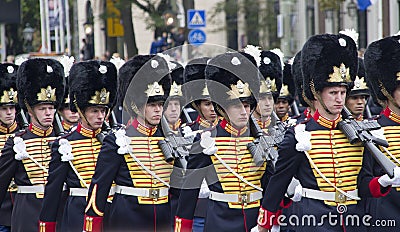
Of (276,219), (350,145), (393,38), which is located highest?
(393,38)

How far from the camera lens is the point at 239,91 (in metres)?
7.53

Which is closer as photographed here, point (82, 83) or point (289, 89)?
point (82, 83)

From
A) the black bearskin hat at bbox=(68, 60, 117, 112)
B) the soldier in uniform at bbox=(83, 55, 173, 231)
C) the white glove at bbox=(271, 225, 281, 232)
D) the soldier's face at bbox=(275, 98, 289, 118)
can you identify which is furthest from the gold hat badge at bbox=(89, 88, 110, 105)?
the soldier's face at bbox=(275, 98, 289, 118)

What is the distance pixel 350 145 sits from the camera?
7055 millimetres

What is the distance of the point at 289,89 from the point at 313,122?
3.95 metres

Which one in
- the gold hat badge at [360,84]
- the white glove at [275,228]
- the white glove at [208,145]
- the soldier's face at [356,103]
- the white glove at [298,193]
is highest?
the gold hat badge at [360,84]

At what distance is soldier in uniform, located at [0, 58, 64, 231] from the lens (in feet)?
29.5

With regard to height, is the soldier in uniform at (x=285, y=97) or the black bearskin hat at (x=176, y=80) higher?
the black bearskin hat at (x=176, y=80)

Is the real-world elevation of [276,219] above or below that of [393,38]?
below

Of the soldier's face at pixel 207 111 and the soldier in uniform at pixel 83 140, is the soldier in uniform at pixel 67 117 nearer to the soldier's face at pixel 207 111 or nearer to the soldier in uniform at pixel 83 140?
the soldier's face at pixel 207 111

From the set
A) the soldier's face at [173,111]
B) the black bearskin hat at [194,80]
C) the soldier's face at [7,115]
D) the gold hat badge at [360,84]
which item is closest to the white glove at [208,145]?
the soldier's face at [173,111]

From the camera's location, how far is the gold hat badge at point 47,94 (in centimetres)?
929

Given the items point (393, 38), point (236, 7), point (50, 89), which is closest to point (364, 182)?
point (393, 38)

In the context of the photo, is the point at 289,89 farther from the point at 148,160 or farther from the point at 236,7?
the point at 236,7
